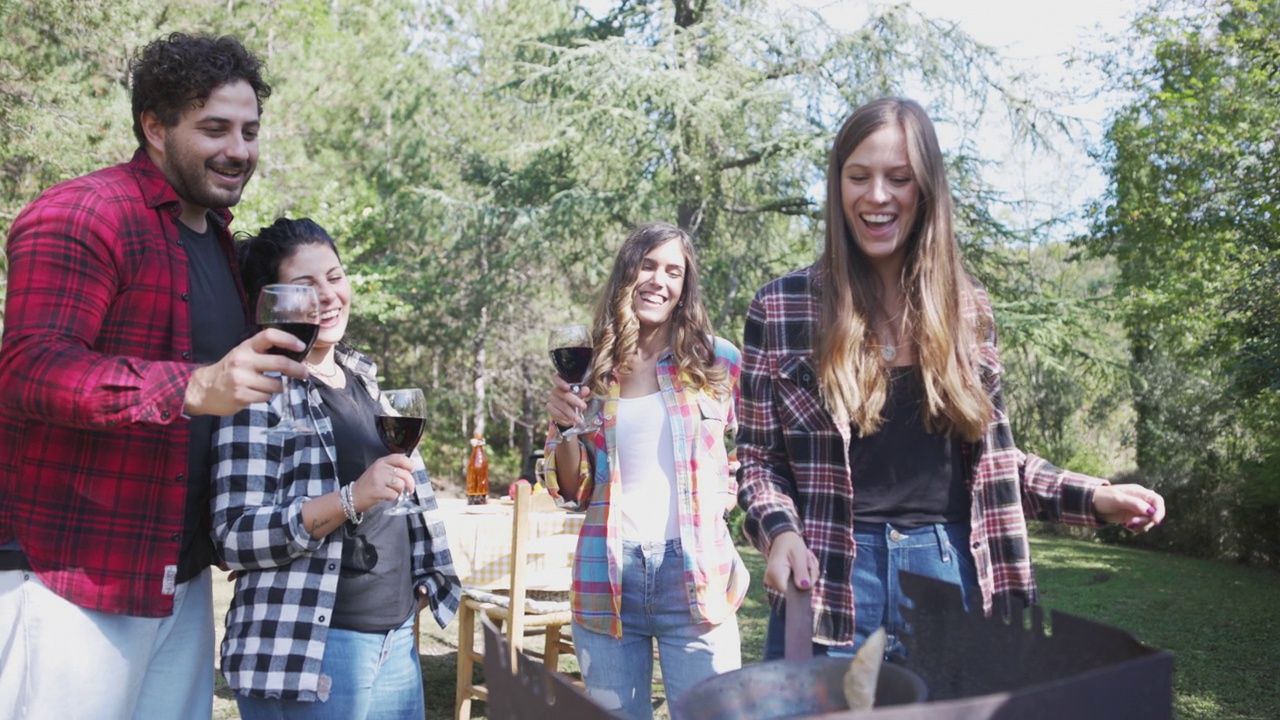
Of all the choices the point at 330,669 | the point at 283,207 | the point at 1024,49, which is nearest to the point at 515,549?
the point at 330,669

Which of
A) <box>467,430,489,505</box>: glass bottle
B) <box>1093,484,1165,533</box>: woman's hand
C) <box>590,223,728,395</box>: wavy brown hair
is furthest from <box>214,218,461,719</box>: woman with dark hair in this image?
<box>467,430,489,505</box>: glass bottle

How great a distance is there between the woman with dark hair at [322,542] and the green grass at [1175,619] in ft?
9.21

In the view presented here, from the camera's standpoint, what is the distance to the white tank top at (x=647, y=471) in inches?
106

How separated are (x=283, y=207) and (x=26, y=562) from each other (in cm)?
1488

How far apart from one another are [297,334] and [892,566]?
1.03m

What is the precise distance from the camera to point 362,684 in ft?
6.75

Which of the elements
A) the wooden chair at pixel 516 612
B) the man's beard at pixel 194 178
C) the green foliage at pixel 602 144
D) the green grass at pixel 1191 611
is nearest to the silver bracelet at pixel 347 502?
the man's beard at pixel 194 178

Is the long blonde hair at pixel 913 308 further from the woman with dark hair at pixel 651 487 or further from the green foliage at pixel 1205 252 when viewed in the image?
the green foliage at pixel 1205 252

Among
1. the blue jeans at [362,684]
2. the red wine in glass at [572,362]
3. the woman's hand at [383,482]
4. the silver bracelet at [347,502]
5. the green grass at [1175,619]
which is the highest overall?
the red wine in glass at [572,362]

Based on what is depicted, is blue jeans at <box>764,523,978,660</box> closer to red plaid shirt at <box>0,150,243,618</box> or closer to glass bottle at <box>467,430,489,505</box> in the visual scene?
red plaid shirt at <box>0,150,243,618</box>

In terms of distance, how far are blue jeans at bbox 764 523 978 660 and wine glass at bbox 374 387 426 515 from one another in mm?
773

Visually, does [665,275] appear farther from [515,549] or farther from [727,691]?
[727,691]

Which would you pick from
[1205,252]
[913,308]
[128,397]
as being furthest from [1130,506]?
[1205,252]

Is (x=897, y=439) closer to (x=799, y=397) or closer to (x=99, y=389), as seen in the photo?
(x=799, y=397)
